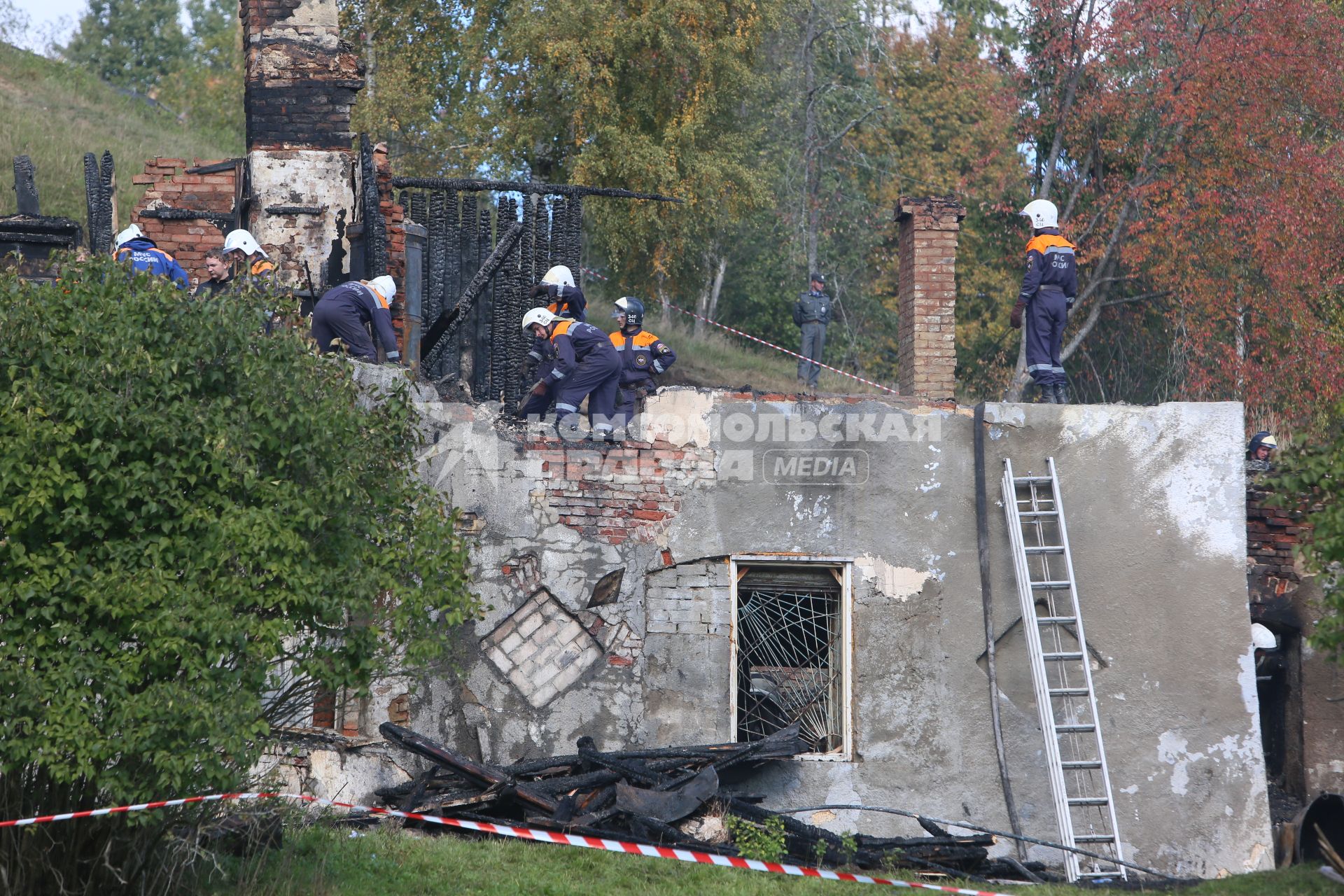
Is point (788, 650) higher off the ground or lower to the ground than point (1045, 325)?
lower

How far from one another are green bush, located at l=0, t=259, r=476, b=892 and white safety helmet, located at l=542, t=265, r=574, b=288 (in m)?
4.73

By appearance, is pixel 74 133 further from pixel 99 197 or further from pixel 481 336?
pixel 481 336

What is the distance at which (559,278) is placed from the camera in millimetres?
12062

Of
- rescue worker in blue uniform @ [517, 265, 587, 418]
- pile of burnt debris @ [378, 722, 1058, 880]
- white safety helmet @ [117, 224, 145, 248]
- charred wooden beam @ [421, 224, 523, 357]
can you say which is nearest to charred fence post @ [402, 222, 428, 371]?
Result: charred wooden beam @ [421, 224, 523, 357]

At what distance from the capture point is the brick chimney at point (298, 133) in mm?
12719

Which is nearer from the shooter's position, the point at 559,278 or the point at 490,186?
the point at 559,278

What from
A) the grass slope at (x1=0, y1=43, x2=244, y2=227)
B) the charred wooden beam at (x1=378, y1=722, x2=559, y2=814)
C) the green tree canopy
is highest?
the green tree canopy

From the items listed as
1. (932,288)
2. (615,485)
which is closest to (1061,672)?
(615,485)

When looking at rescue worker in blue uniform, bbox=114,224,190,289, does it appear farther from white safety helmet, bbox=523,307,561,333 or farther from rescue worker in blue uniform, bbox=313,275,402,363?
white safety helmet, bbox=523,307,561,333

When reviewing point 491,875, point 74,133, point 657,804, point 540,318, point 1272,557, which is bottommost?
point 491,875

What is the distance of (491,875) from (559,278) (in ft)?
18.2

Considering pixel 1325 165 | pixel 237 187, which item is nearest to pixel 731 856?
pixel 237 187

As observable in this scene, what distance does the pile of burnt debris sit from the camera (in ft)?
29.2

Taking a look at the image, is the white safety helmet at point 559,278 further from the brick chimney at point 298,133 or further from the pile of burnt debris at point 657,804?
the pile of burnt debris at point 657,804
